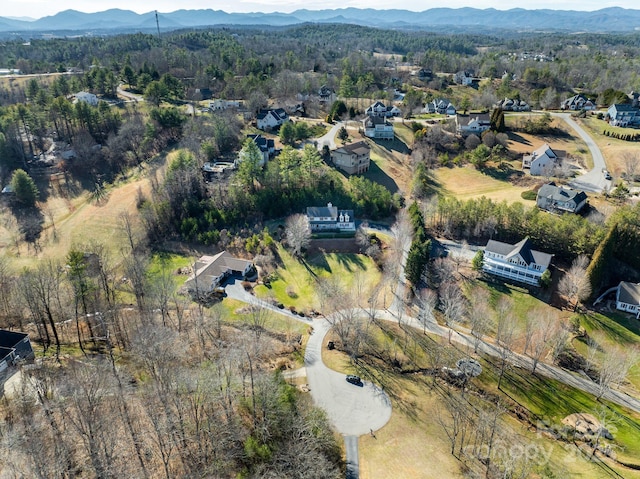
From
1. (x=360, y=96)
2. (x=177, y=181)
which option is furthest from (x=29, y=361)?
(x=360, y=96)

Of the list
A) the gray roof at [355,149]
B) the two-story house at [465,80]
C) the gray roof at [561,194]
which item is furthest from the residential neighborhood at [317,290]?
the two-story house at [465,80]

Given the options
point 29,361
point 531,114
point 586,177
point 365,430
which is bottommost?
point 365,430

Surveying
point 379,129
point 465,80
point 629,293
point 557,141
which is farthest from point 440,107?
point 629,293

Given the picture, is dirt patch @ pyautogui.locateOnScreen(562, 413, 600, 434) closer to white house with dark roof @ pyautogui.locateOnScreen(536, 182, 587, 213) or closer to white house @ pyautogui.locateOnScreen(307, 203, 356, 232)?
white house with dark roof @ pyautogui.locateOnScreen(536, 182, 587, 213)

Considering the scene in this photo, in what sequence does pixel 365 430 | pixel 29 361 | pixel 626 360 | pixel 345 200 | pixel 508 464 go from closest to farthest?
pixel 508 464 → pixel 365 430 → pixel 29 361 → pixel 626 360 → pixel 345 200

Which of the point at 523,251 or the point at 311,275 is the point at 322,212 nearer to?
the point at 311,275

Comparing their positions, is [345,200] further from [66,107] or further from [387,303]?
[66,107]

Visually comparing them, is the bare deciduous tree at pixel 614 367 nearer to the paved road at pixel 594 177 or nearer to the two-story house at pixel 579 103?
the paved road at pixel 594 177
